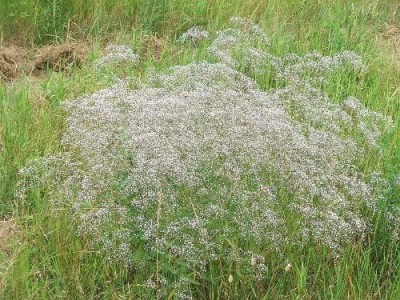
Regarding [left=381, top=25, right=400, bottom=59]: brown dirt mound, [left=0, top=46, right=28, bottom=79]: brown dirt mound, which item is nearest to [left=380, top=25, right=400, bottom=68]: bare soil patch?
[left=381, top=25, right=400, bottom=59]: brown dirt mound

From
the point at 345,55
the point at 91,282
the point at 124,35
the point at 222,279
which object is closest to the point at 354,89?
the point at 345,55

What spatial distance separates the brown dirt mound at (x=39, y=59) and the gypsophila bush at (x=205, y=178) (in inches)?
42.1

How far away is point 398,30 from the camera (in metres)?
6.07

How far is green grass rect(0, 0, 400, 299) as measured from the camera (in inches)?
120

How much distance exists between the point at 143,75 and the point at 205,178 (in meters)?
1.74

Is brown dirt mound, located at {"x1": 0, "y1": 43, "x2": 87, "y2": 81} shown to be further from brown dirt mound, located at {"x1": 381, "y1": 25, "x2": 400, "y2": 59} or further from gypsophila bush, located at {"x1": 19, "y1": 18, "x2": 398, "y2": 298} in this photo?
brown dirt mound, located at {"x1": 381, "y1": 25, "x2": 400, "y2": 59}

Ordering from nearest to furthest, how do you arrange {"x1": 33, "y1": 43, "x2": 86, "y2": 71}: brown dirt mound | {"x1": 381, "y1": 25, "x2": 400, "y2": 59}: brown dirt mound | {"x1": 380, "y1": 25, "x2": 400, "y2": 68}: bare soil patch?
{"x1": 33, "y1": 43, "x2": 86, "y2": 71}: brown dirt mound
{"x1": 380, "y1": 25, "x2": 400, "y2": 68}: bare soil patch
{"x1": 381, "y1": 25, "x2": 400, "y2": 59}: brown dirt mound

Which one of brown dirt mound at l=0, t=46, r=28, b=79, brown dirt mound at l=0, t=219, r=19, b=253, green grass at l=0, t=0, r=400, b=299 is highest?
green grass at l=0, t=0, r=400, b=299

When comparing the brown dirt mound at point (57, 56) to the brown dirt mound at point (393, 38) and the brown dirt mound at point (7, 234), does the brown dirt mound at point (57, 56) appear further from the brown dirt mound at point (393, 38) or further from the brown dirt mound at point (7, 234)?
the brown dirt mound at point (393, 38)

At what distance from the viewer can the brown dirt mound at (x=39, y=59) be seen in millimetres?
4812

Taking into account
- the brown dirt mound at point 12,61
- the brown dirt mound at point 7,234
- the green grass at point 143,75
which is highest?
the green grass at point 143,75

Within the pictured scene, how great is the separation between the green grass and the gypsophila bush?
0.08 metres

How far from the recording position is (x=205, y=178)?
124 inches

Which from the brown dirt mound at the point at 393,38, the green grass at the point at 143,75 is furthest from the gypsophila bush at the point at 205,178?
the brown dirt mound at the point at 393,38
